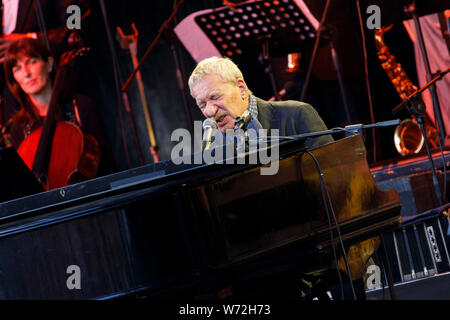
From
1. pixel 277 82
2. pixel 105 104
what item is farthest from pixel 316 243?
pixel 105 104

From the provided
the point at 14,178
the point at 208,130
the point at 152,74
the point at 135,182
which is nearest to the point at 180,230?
the point at 135,182

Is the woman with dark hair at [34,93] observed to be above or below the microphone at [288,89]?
above

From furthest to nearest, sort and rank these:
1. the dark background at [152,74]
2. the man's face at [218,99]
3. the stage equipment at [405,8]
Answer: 1. the dark background at [152,74]
2. the stage equipment at [405,8]
3. the man's face at [218,99]

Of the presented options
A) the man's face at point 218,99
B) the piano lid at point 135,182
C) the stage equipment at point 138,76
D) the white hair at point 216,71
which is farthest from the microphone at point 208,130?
the stage equipment at point 138,76

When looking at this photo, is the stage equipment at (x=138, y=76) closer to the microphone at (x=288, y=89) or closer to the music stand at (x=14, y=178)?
the microphone at (x=288, y=89)

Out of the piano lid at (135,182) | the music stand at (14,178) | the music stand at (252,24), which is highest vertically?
the music stand at (252,24)

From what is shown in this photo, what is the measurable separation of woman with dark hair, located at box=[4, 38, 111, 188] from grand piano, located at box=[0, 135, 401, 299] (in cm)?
249

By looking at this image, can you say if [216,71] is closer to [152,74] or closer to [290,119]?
[290,119]

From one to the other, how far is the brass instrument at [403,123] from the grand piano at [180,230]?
2.71 m

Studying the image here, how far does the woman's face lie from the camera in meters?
5.10

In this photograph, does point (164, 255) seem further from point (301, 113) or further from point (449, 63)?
point (449, 63)

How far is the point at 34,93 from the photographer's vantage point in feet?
16.8

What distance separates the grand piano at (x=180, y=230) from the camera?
2.45 meters

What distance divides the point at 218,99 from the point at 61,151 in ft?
5.88
